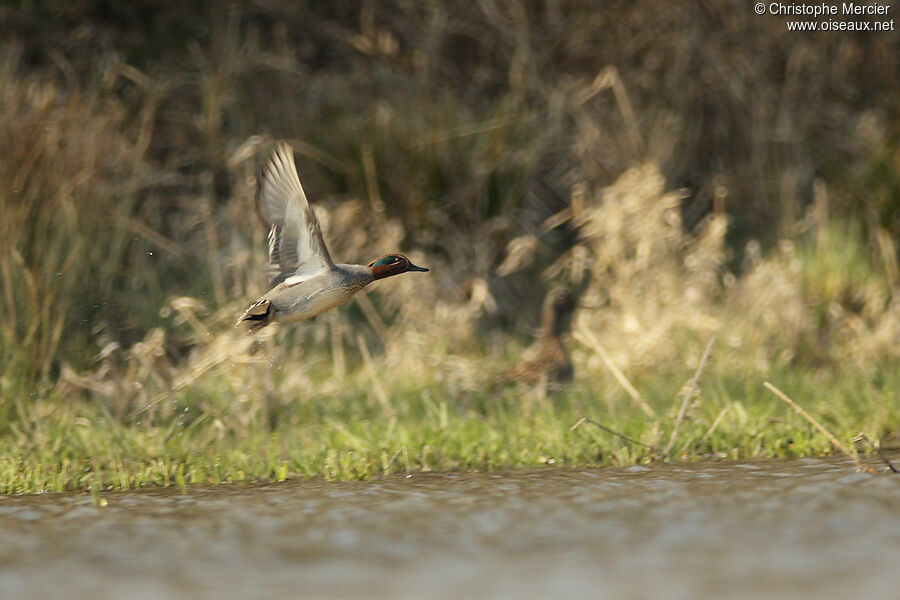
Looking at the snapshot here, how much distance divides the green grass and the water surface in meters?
0.20

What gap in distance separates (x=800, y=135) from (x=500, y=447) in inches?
222

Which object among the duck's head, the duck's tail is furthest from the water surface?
the duck's head

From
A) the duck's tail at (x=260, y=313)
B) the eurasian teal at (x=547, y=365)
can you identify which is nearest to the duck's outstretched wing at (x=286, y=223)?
the duck's tail at (x=260, y=313)

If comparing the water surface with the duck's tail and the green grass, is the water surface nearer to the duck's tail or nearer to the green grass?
the green grass

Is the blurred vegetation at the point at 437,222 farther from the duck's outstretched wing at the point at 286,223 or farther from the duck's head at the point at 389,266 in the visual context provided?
the duck's head at the point at 389,266

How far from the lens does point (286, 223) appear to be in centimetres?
477

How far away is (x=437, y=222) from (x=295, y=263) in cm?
382

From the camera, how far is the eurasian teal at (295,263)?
454 cm

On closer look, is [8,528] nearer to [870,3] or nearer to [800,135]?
[800,135]

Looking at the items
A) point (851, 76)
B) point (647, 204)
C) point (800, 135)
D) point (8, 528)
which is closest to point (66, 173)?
point (8, 528)

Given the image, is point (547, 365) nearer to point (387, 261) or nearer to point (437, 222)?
point (437, 222)

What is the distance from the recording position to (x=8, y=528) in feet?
14.1

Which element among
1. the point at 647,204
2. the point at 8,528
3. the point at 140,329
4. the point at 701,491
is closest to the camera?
the point at 8,528

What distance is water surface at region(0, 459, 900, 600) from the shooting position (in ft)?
11.6
